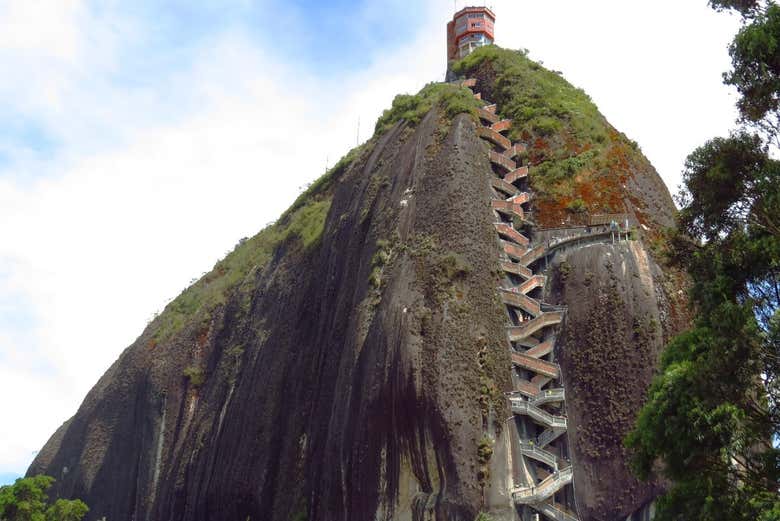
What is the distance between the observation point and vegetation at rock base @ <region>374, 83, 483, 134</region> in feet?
151

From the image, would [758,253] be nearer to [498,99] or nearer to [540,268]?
[540,268]

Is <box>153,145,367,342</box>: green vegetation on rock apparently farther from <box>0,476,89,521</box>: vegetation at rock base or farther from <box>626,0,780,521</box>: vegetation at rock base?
<box>626,0,780,521</box>: vegetation at rock base

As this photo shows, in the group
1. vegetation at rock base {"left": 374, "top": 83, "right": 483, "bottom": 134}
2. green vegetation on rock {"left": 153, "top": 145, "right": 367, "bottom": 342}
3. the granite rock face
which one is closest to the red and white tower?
green vegetation on rock {"left": 153, "top": 145, "right": 367, "bottom": 342}

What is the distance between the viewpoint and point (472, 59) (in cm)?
5481

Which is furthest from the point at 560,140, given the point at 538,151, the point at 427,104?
the point at 427,104

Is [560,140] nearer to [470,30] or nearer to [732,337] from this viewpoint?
[732,337]

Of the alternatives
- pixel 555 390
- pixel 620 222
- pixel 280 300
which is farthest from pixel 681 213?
pixel 280 300

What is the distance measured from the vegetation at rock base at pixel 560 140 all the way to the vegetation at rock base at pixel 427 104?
2688mm

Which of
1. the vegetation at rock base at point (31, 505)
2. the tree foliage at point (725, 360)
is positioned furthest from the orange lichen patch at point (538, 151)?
→ the vegetation at rock base at point (31, 505)

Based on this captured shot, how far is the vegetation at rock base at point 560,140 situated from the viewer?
4178 centimetres

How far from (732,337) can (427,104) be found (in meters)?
33.0

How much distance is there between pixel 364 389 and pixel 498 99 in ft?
70.4

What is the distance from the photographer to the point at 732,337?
17.3m

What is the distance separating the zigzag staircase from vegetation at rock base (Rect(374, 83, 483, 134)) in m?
3.30
